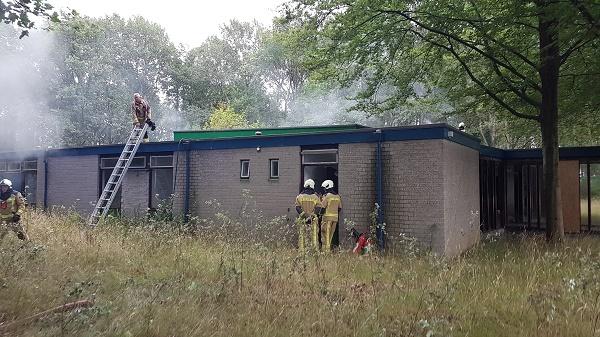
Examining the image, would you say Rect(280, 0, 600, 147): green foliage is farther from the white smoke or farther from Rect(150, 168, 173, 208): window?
the white smoke

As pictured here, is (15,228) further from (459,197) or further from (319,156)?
(459,197)

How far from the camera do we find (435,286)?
5.42 metres

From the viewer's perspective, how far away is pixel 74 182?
554 inches

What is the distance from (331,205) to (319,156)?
1466 mm

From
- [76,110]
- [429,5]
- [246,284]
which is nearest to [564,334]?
[246,284]

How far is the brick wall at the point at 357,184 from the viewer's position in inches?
380

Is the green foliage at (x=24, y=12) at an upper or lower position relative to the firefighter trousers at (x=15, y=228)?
upper

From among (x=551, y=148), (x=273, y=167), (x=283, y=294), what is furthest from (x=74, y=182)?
(x=551, y=148)

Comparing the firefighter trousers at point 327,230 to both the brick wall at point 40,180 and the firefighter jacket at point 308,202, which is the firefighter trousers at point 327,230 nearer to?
the firefighter jacket at point 308,202

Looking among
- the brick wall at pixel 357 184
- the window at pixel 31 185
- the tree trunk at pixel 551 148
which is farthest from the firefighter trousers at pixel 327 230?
the window at pixel 31 185

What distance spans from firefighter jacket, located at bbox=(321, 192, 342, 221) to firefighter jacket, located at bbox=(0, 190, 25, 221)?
5823 mm

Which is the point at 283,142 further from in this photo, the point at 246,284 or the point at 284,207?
the point at 246,284

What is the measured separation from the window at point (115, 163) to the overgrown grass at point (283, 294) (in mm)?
5623

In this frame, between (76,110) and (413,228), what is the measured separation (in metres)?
25.4
